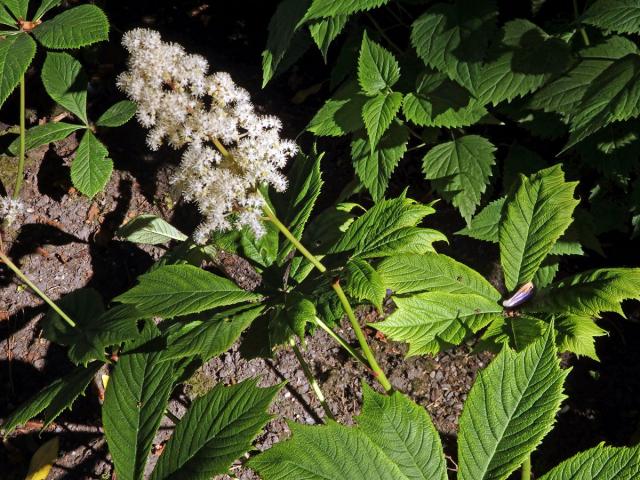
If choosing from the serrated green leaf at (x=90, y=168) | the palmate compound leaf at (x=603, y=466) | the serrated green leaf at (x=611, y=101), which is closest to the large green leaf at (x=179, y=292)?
the serrated green leaf at (x=90, y=168)

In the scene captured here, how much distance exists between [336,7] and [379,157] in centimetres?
54

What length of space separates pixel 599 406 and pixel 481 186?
1005mm

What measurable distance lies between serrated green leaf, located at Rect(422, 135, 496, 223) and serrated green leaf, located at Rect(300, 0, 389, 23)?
2.03 ft

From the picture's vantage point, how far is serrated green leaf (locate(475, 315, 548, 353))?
4.60 feet

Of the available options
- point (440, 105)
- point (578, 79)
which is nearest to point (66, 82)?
point (440, 105)

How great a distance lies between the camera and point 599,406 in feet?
7.43

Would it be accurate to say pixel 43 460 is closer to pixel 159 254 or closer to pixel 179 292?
pixel 159 254

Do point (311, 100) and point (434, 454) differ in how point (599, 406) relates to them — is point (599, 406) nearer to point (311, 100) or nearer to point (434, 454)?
point (434, 454)

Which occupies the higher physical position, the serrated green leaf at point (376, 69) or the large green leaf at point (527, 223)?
the serrated green leaf at point (376, 69)

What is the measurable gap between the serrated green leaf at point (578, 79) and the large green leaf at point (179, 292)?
1062 millimetres

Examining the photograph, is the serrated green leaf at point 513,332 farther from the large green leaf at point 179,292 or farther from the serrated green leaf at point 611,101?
the large green leaf at point 179,292

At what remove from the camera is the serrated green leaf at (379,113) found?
1807mm

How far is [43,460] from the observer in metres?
2.37

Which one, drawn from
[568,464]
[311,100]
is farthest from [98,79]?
[568,464]
